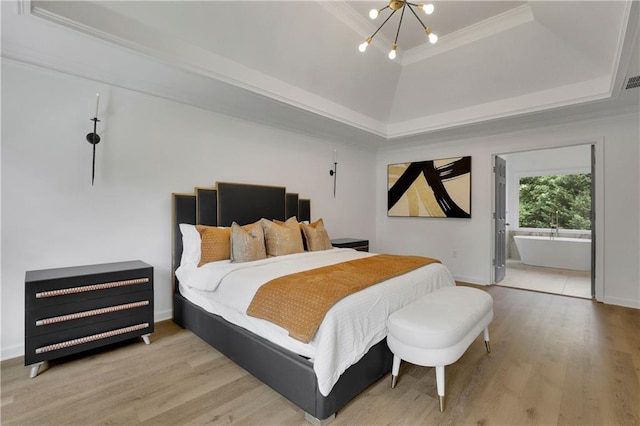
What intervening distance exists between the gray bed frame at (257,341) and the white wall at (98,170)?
0.19 m

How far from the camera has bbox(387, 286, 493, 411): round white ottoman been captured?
173 cm

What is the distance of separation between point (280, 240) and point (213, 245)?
67 cm

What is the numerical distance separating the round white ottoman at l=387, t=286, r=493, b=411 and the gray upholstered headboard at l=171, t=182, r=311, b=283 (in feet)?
7.34

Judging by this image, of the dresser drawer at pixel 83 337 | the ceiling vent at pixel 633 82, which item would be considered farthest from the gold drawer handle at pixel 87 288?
the ceiling vent at pixel 633 82

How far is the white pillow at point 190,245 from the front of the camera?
2.89 meters

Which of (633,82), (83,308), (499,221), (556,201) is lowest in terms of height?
(83,308)

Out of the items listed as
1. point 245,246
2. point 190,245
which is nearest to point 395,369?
point 245,246

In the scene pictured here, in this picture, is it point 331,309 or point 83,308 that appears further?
point 83,308

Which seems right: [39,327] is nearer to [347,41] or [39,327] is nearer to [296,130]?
[296,130]

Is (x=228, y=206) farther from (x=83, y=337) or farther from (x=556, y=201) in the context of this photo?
(x=556, y=201)

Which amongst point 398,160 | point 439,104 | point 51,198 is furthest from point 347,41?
point 51,198

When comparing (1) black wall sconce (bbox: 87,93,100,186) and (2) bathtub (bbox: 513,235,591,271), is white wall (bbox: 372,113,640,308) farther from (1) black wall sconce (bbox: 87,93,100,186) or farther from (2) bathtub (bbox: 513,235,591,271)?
(1) black wall sconce (bbox: 87,93,100,186)

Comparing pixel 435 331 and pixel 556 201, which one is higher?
pixel 556 201

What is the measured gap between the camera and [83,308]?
7.43 ft
